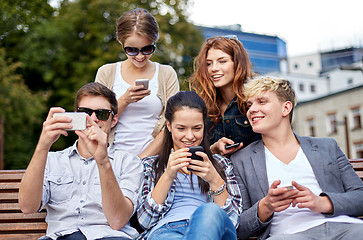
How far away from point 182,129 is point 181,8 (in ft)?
69.4

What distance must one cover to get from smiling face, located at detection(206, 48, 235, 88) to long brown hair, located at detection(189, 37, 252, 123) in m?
0.04

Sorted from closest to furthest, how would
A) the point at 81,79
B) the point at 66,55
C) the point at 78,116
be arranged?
the point at 78,116 → the point at 81,79 → the point at 66,55

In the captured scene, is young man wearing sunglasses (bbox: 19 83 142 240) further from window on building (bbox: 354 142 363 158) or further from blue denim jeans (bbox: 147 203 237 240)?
window on building (bbox: 354 142 363 158)

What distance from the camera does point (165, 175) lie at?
3582 millimetres

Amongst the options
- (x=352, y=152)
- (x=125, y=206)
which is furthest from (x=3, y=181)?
(x=352, y=152)

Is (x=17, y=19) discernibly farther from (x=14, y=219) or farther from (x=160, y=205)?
(x=160, y=205)

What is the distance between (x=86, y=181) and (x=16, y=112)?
18.9 m

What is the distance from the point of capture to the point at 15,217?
4426mm

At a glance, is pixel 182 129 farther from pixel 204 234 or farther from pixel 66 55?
pixel 66 55

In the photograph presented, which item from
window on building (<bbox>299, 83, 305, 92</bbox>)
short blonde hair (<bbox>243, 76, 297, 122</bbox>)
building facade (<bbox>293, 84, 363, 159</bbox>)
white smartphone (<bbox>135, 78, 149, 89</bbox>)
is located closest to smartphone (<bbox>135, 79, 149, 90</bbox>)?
white smartphone (<bbox>135, 78, 149, 89</bbox>)

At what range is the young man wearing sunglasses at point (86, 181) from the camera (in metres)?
3.17

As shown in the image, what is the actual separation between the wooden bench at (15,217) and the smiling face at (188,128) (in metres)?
1.45

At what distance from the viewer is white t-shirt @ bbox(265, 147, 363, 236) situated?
11.9 feet

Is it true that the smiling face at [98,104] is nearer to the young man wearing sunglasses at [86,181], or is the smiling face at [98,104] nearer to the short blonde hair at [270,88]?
the young man wearing sunglasses at [86,181]
